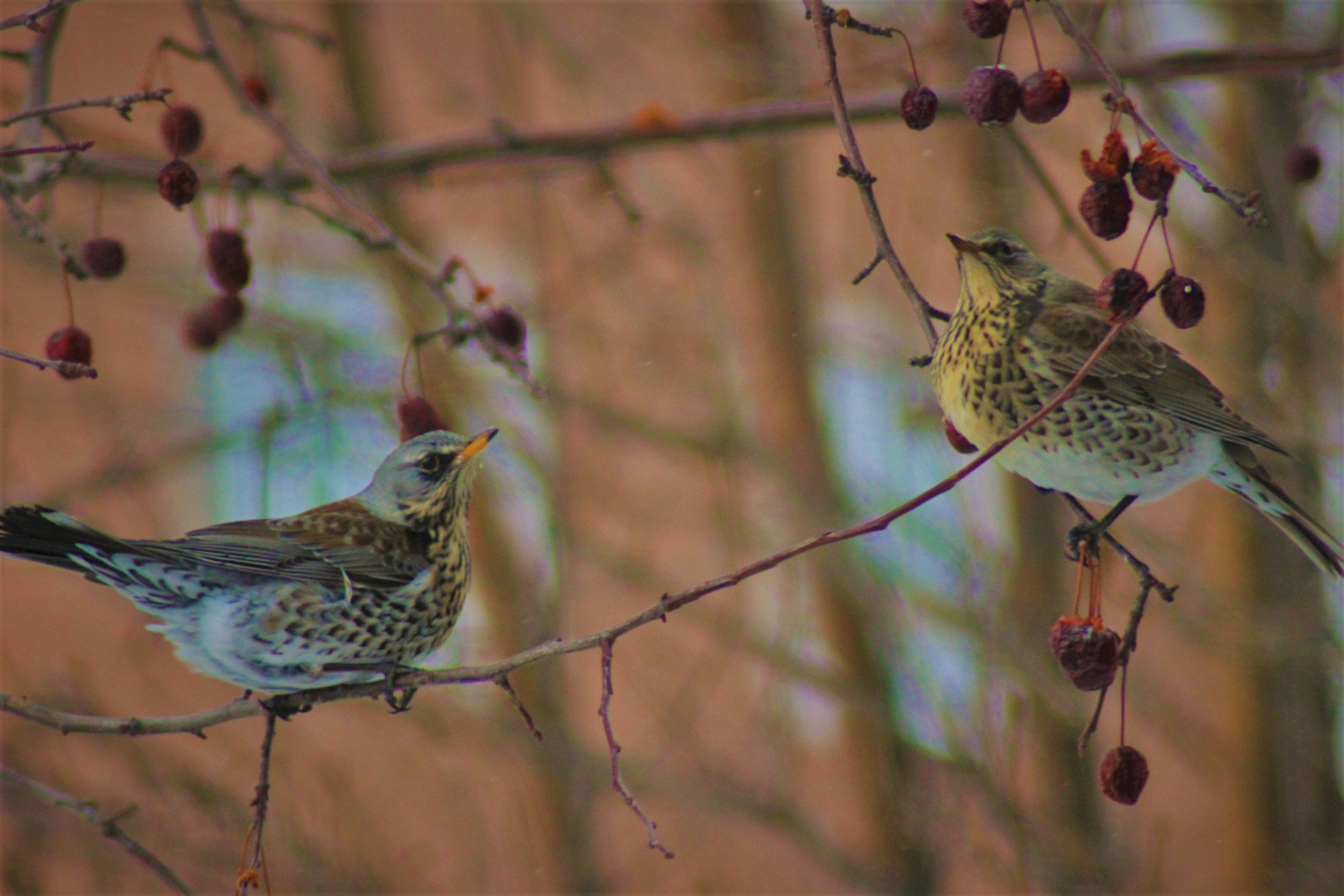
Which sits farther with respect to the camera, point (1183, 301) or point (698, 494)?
point (698, 494)

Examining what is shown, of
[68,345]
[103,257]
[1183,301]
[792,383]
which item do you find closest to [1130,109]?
[1183,301]

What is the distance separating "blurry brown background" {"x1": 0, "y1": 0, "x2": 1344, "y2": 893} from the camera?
404 centimetres

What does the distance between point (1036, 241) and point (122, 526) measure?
411cm

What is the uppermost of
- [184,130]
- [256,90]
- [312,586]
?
[256,90]

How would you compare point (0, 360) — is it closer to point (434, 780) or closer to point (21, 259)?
point (21, 259)

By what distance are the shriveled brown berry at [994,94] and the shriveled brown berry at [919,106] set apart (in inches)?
2.4

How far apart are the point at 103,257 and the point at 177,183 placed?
455mm

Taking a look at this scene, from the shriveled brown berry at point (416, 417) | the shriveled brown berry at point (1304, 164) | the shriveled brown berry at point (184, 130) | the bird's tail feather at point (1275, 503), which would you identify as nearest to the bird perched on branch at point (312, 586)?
the shriveled brown berry at point (416, 417)

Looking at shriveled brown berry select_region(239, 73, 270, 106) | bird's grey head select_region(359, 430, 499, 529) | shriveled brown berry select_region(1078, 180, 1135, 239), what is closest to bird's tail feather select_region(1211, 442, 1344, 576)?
shriveled brown berry select_region(1078, 180, 1135, 239)

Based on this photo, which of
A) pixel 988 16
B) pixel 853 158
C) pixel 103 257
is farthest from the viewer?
pixel 103 257

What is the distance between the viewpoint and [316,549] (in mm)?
2252

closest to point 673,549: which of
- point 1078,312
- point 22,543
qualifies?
point 1078,312

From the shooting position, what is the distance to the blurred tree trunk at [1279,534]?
12.4 feet

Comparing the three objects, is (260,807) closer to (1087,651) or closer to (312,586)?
(312,586)
